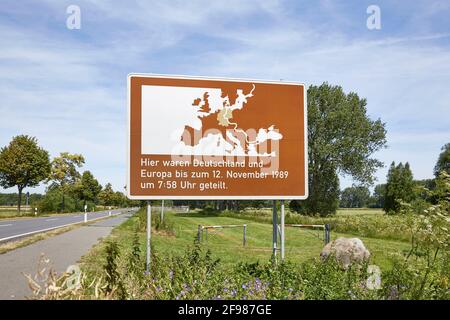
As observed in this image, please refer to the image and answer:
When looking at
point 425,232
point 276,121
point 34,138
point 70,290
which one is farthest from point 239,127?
point 34,138

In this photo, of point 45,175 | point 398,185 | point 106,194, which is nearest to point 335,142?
point 398,185

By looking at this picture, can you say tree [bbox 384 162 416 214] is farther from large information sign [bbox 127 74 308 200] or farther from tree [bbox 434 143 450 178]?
large information sign [bbox 127 74 308 200]

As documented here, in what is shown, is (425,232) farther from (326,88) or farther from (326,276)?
(326,88)

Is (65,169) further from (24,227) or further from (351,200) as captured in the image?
(351,200)

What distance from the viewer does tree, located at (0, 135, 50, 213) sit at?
3959cm

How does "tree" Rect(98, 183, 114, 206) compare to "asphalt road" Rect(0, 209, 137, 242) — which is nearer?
"asphalt road" Rect(0, 209, 137, 242)

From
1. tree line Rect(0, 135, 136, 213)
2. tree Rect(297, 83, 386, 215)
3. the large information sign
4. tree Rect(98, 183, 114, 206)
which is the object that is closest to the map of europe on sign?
the large information sign

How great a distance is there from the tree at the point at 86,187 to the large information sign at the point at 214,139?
6139cm

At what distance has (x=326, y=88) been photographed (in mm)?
50219

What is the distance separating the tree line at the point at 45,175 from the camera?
131ft

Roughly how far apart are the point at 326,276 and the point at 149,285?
8.80 feet

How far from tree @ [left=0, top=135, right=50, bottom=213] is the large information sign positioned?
119 ft

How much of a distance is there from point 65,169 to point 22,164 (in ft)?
86.7

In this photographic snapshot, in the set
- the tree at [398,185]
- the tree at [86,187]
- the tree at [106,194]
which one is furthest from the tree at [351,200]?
the tree at [86,187]
